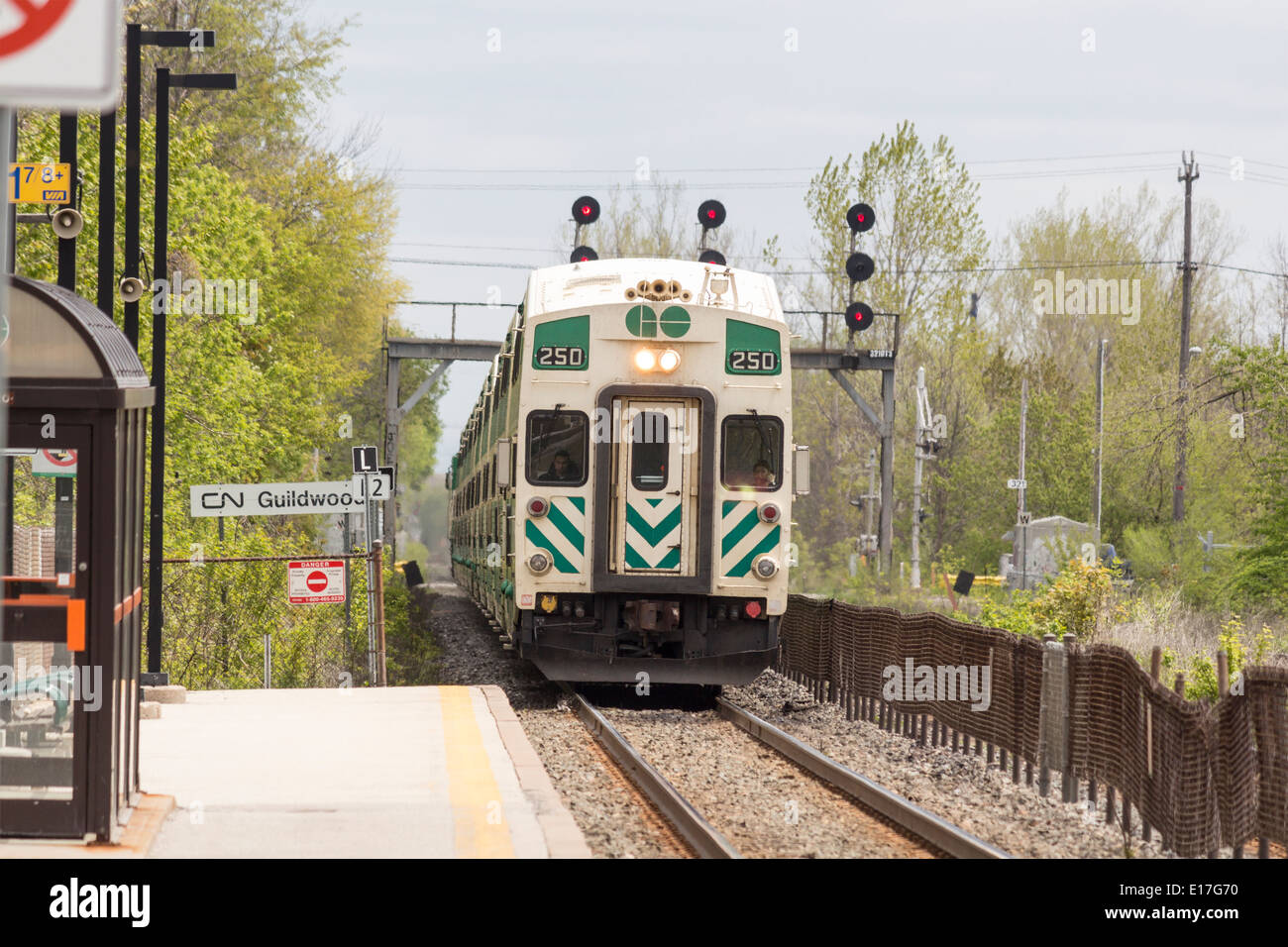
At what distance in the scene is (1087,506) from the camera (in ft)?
143

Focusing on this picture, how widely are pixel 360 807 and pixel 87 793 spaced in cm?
180

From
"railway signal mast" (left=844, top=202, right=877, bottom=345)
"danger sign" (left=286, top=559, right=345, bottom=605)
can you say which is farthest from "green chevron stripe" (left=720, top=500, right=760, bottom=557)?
"railway signal mast" (left=844, top=202, right=877, bottom=345)

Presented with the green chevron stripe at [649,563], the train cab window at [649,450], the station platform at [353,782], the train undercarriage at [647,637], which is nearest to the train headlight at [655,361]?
the train cab window at [649,450]

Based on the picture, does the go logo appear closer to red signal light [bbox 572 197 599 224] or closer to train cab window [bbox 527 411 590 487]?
train cab window [bbox 527 411 590 487]

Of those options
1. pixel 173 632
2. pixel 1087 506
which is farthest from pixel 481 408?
pixel 1087 506

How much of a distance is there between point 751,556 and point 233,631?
785 centimetres

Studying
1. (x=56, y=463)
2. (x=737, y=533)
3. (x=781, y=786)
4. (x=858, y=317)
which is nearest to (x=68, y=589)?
(x=56, y=463)

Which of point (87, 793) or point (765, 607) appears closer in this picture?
point (87, 793)

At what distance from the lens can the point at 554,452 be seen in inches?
581

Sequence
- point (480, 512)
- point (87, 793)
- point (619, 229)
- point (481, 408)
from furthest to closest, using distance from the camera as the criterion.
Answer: point (619, 229) → point (481, 408) → point (480, 512) → point (87, 793)

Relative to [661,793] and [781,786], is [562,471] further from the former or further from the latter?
[661,793]

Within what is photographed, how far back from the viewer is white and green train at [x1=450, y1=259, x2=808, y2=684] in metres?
14.6
